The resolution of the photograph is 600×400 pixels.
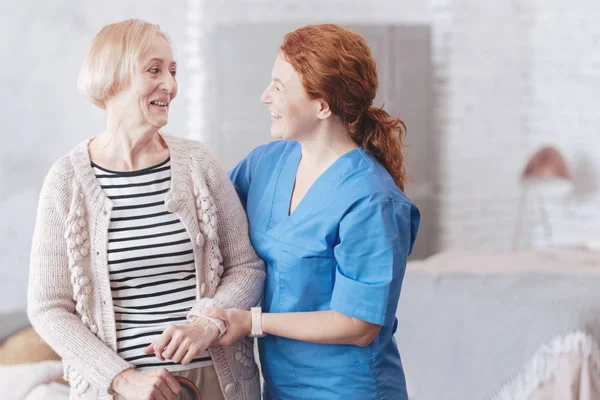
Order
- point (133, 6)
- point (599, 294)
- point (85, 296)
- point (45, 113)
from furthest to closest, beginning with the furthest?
point (133, 6) < point (45, 113) < point (599, 294) < point (85, 296)

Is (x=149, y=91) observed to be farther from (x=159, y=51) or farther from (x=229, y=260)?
(x=229, y=260)

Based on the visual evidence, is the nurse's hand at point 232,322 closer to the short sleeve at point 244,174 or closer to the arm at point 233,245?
the arm at point 233,245

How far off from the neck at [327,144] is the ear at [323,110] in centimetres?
4

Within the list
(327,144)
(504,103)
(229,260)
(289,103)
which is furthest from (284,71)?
(504,103)

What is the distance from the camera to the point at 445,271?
3365mm

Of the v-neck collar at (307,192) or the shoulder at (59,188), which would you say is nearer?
the shoulder at (59,188)

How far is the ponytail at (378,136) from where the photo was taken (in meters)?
1.67

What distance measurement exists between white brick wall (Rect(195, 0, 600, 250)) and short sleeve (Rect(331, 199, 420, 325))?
127 inches

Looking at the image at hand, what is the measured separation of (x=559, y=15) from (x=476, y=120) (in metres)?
0.90

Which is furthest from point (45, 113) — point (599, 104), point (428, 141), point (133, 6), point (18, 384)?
point (599, 104)

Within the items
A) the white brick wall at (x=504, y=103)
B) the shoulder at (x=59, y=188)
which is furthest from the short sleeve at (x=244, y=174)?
the white brick wall at (x=504, y=103)

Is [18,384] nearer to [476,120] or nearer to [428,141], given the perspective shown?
[428,141]

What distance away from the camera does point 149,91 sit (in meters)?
1.47

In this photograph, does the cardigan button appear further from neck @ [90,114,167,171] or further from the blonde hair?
the blonde hair
